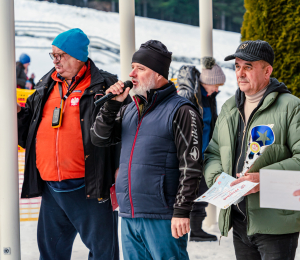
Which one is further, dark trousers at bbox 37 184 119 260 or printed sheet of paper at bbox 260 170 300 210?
dark trousers at bbox 37 184 119 260

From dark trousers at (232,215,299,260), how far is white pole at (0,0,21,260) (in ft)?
5.45

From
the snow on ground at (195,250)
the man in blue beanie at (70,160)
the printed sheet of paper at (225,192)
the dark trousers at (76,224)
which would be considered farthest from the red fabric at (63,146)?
the snow on ground at (195,250)

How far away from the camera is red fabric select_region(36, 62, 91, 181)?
308cm

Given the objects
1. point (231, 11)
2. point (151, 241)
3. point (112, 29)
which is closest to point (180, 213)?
point (151, 241)

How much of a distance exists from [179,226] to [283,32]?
11.7 feet

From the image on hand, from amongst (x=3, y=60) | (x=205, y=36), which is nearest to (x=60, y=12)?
(x=205, y=36)

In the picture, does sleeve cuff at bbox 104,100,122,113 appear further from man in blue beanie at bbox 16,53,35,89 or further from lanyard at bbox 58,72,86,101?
man in blue beanie at bbox 16,53,35,89

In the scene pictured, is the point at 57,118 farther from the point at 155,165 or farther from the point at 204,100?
the point at 204,100

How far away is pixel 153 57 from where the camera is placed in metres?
2.74

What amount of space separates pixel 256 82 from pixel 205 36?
3105 millimetres

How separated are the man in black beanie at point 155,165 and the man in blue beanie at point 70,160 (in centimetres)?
42

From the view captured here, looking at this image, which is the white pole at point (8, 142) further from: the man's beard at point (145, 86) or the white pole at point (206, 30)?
the white pole at point (206, 30)

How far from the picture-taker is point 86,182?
121 inches

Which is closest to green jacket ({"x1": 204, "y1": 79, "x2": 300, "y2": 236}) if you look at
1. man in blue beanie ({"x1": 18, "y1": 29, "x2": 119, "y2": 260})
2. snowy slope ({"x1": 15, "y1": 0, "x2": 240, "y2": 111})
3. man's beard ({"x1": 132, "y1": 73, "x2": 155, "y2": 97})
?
man's beard ({"x1": 132, "y1": 73, "x2": 155, "y2": 97})
